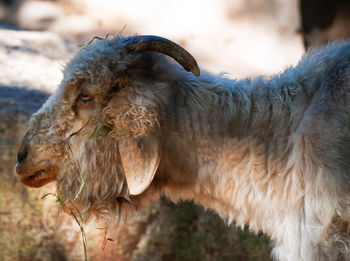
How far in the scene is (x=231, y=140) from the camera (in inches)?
101

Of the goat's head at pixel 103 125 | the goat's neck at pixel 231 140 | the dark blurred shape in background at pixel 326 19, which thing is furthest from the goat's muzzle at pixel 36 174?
the dark blurred shape in background at pixel 326 19

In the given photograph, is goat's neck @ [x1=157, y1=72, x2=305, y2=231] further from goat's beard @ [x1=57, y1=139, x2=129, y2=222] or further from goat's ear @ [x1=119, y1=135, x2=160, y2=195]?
goat's beard @ [x1=57, y1=139, x2=129, y2=222]

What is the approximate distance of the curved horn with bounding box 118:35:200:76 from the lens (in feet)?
8.07

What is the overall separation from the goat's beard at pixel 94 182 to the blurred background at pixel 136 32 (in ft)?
0.63

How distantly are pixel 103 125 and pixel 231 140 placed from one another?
2.22 feet

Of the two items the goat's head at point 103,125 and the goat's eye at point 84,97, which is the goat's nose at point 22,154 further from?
the goat's eye at point 84,97

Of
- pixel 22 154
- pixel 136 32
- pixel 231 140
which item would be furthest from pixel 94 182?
pixel 136 32

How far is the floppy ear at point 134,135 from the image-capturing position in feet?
8.11

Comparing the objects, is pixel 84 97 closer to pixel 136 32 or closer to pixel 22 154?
pixel 22 154

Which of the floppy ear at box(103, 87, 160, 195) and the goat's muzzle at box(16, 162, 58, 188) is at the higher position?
the floppy ear at box(103, 87, 160, 195)

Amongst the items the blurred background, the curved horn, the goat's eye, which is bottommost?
the blurred background

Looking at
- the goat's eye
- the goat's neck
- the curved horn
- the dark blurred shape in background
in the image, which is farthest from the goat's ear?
the dark blurred shape in background

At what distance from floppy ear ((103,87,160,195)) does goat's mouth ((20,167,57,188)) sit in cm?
41

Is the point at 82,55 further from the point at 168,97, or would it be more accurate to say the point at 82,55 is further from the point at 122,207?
the point at 122,207
